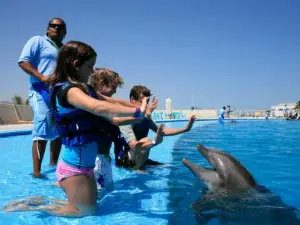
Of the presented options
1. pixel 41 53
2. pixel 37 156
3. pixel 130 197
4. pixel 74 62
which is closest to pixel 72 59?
pixel 74 62

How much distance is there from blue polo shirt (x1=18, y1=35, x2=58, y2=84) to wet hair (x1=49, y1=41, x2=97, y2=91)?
1402 mm

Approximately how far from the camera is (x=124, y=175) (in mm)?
4113

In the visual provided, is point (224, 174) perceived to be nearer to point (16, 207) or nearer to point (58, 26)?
point (16, 207)

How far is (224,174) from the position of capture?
3332mm

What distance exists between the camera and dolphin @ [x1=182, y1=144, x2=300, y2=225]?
9.02 ft

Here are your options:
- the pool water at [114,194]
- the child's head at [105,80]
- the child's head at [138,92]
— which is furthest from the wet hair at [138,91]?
the pool water at [114,194]

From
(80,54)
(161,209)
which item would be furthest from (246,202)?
(80,54)

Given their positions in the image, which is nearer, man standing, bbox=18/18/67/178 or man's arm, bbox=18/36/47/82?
man's arm, bbox=18/36/47/82

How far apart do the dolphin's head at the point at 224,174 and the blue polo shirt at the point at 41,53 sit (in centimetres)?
210

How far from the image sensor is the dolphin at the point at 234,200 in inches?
108

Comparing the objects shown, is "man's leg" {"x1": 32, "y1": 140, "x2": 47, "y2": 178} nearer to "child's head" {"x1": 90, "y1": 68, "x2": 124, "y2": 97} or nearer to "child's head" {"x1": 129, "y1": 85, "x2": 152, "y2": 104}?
"child's head" {"x1": 90, "y1": 68, "x2": 124, "y2": 97}

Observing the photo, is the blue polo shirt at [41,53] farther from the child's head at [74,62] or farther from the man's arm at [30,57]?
the child's head at [74,62]

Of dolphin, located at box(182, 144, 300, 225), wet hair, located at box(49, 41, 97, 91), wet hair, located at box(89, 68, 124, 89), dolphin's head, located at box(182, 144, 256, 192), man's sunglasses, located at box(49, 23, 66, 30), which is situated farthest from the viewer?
man's sunglasses, located at box(49, 23, 66, 30)

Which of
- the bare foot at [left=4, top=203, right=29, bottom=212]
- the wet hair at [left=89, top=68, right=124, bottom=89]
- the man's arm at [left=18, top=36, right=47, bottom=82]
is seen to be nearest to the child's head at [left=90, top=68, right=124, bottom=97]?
the wet hair at [left=89, top=68, right=124, bottom=89]
